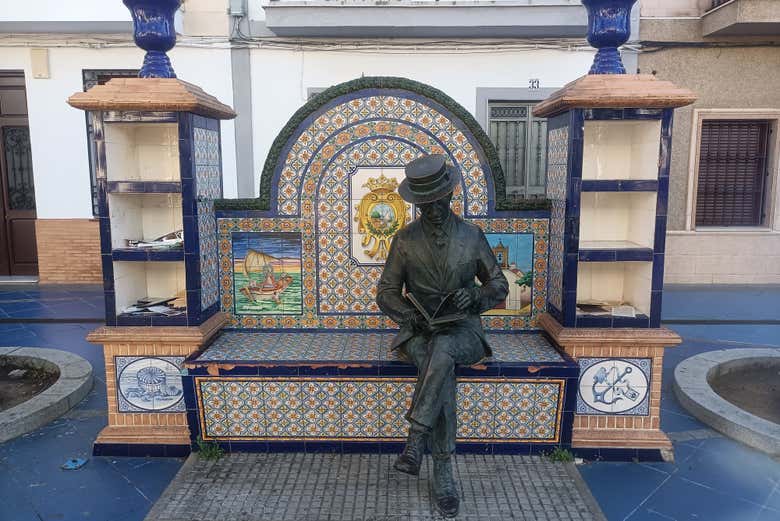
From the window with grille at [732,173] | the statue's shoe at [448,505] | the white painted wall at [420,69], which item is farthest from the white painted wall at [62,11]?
the window with grille at [732,173]

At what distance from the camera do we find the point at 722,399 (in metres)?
5.05

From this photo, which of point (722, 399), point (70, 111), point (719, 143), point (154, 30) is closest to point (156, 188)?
point (154, 30)

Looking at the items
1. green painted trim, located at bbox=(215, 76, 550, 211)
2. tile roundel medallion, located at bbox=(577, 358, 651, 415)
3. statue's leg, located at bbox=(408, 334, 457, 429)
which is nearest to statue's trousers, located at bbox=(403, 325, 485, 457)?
statue's leg, located at bbox=(408, 334, 457, 429)

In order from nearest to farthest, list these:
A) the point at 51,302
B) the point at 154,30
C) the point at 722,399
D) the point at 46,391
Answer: the point at 154,30
the point at 722,399
the point at 46,391
the point at 51,302

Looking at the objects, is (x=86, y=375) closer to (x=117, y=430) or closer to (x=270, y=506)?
(x=117, y=430)

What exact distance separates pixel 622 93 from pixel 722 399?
2749mm

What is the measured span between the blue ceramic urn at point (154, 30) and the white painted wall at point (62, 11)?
5.31m

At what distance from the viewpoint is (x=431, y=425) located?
3629mm

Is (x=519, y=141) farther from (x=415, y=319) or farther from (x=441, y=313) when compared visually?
(x=415, y=319)

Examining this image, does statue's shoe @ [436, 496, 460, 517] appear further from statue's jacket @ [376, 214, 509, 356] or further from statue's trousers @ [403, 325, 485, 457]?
statue's jacket @ [376, 214, 509, 356]

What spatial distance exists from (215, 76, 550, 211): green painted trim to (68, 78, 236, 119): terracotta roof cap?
0.73 m

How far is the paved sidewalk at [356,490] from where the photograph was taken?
365 cm

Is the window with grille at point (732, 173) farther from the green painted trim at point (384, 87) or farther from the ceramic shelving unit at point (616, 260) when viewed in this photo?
the green painted trim at point (384, 87)

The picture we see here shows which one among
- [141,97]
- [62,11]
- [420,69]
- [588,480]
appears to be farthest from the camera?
[420,69]
